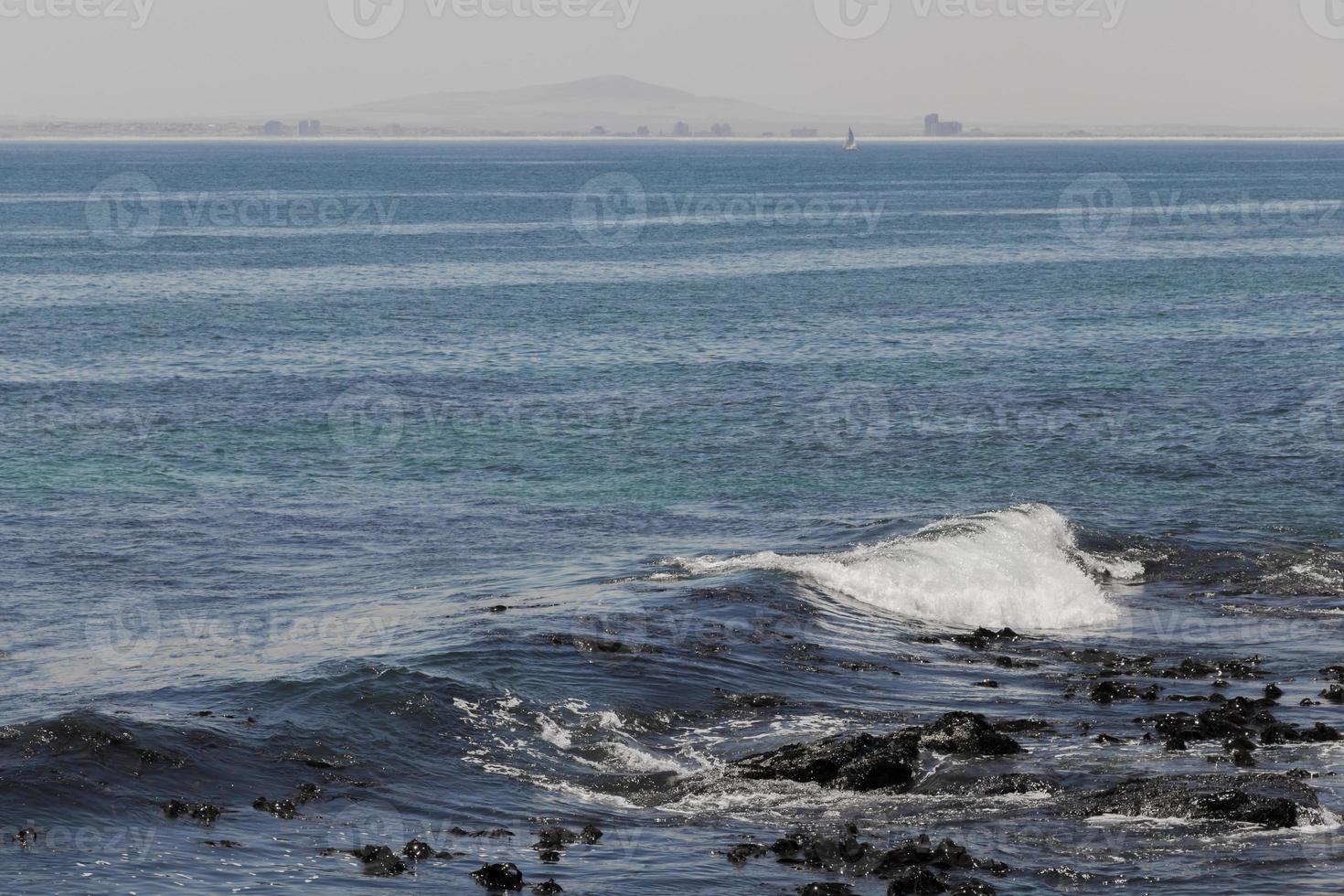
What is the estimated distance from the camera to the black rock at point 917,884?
66.7ft

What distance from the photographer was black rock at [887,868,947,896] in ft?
66.7

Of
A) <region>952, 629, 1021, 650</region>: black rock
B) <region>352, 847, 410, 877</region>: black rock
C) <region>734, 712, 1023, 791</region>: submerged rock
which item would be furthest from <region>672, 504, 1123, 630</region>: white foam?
<region>352, 847, 410, 877</region>: black rock

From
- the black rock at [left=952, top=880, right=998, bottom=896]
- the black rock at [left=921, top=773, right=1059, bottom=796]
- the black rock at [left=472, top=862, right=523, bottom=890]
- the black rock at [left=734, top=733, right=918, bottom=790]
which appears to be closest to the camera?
the black rock at [left=952, top=880, right=998, bottom=896]

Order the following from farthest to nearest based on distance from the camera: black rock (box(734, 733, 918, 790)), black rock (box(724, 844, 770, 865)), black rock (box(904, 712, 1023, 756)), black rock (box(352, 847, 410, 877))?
1. black rock (box(904, 712, 1023, 756))
2. black rock (box(734, 733, 918, 790))
3. black rock (box(724, 844, 770, 865))
4. black rock (box(352, 847, 410, 877))

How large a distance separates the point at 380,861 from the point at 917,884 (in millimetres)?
7073

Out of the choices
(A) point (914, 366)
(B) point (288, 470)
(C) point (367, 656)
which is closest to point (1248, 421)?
(A) point (914, 366)

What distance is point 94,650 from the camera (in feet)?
107

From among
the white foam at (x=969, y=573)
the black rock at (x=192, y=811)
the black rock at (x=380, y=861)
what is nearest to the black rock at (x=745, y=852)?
the black rock at (x=380, y=861)

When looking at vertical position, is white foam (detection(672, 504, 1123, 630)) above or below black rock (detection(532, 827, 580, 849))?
above

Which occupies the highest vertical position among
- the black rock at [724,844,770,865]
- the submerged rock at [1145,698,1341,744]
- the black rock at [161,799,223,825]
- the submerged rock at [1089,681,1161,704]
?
the submerged rock at [1145,698,1341,744]

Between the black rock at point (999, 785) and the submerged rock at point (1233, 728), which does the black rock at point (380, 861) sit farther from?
the submerged rock at point (1233, 728)

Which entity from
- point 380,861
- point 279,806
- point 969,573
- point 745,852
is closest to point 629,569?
point 969,573

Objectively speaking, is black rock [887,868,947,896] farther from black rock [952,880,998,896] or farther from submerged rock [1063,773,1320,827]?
submerged rock [1063,773,1320,827]

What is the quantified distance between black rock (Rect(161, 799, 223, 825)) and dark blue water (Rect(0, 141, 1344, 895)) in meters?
0.29
